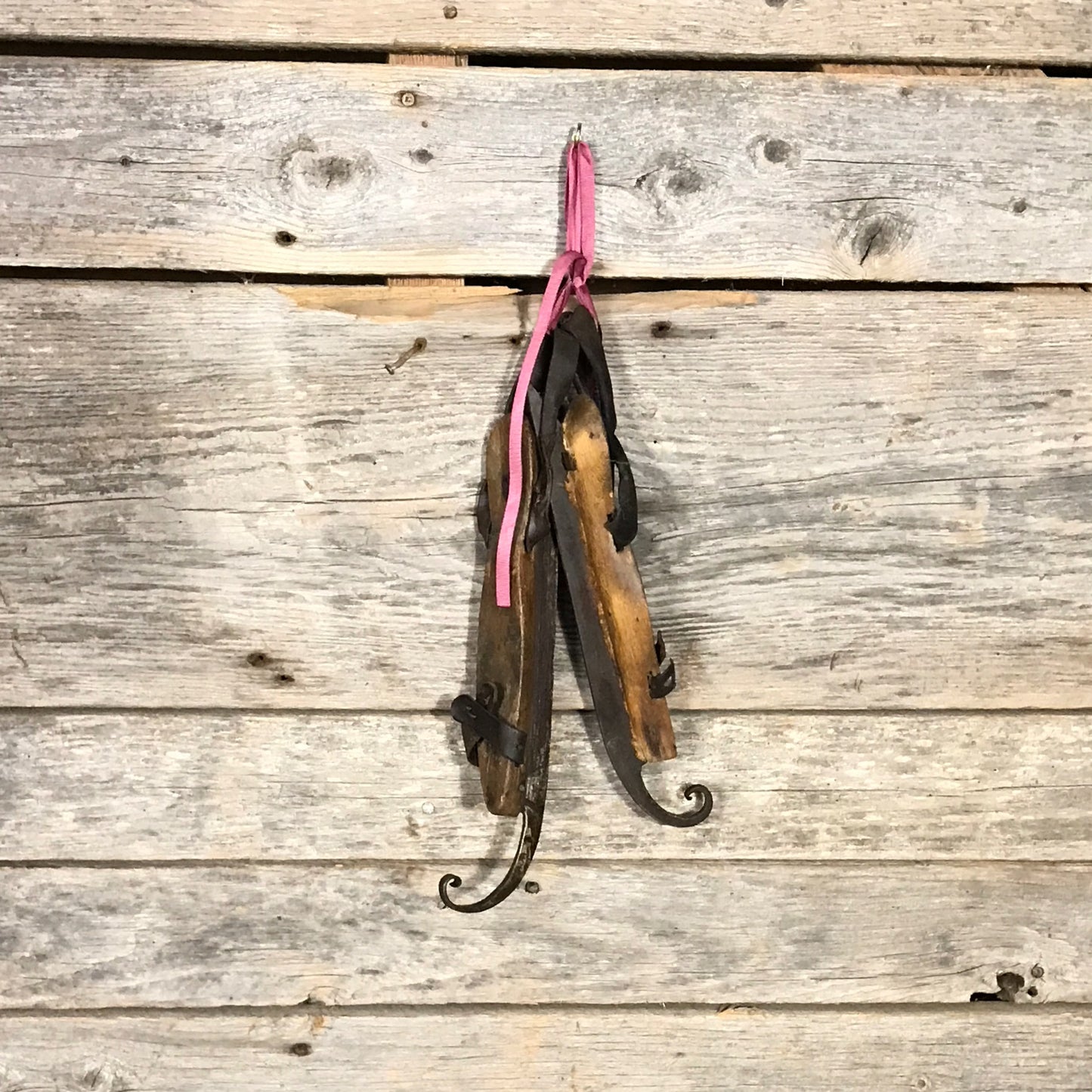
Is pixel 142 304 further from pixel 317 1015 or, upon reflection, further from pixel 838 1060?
pixel 838 1060

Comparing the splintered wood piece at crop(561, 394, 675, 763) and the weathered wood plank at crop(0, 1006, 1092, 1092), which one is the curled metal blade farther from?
the weathered wood plank at crop(0, 1006, 1092, 1092)

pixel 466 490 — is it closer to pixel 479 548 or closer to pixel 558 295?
pixel 479 548

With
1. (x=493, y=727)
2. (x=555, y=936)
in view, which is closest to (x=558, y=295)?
(x=493, y=727)

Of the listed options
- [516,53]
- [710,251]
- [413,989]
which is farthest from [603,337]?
[413,989]

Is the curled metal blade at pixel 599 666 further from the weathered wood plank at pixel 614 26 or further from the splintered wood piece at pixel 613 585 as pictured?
the weathered wood plank at pixel 614 26

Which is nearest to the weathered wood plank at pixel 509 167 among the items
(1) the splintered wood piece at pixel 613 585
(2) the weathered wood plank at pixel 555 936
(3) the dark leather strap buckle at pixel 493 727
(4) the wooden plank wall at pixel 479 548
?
(4) the wooden plank wall at pixel 479 548
